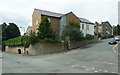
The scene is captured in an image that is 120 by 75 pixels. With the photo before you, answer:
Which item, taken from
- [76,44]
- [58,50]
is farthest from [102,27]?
[58,50]

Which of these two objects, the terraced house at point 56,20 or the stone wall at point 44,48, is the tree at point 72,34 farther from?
the terraced house at point 56,20

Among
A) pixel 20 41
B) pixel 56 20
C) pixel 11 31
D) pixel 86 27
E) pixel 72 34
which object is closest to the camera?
pixel 72 34

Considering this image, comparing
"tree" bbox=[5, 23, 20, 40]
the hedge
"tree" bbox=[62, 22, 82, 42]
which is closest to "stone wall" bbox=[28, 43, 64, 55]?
"tree" bbox=[62, 22, 82, 42]

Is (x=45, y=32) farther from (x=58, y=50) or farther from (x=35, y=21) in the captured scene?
(x=35, y=21)

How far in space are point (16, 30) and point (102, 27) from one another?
41851 mm

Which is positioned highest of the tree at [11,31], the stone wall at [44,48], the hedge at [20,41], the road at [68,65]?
the tree at [11,31]

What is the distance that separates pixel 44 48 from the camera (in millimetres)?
37656

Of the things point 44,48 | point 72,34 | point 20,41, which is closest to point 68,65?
point 44,48

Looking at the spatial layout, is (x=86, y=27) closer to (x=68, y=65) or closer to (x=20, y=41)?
(x=20, y=41)

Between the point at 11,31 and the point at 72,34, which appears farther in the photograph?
the point at 11,31

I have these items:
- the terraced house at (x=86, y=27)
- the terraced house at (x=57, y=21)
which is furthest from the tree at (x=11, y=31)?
the terraced house at (x=86, y=27)

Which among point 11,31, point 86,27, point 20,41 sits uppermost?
point 86,27

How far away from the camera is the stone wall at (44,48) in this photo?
1479 inches

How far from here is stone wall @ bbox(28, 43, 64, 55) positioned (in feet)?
123
